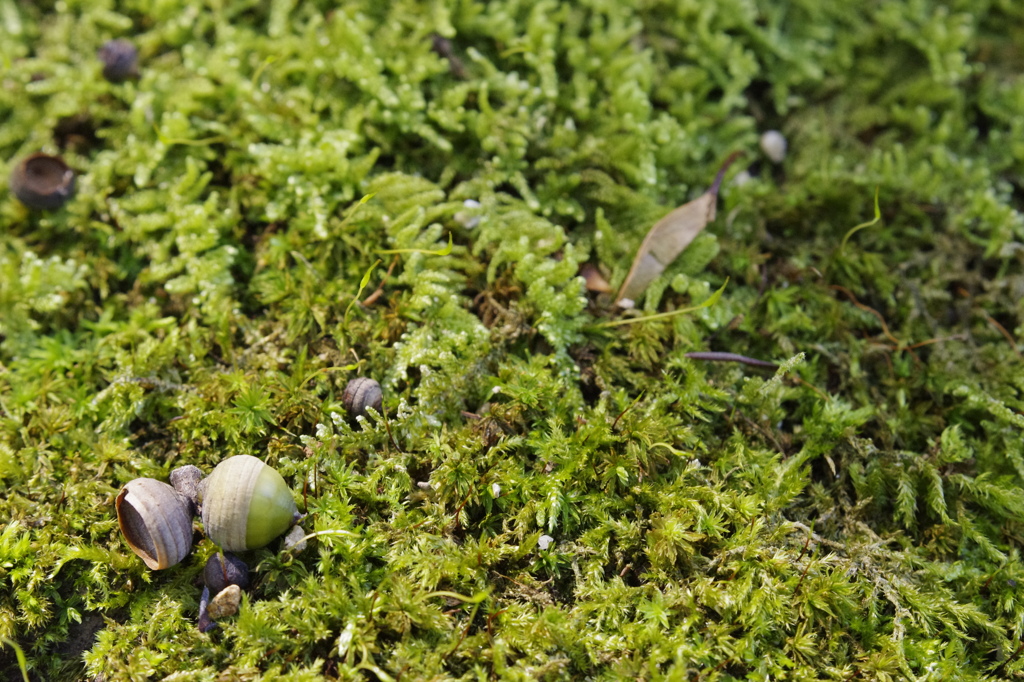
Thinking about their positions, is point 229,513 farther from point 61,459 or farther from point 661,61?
point 661,61

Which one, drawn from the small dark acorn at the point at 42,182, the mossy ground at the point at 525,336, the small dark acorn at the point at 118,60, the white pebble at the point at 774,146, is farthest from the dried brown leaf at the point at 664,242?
the small dark acorn at the point at 118,60

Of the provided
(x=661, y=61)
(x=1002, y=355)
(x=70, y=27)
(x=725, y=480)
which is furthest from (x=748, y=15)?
(x=70, y=27)

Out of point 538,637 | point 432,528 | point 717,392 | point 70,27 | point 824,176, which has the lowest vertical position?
point 538,637

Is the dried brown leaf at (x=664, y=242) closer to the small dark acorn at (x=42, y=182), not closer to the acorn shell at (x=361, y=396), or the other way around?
the acorn shell at (x=361, y=396)

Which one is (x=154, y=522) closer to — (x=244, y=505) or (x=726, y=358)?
(x=244, y=505)

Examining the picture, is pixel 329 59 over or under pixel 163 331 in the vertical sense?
over

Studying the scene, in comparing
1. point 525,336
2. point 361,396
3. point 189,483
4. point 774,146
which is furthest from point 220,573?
point 774,146
